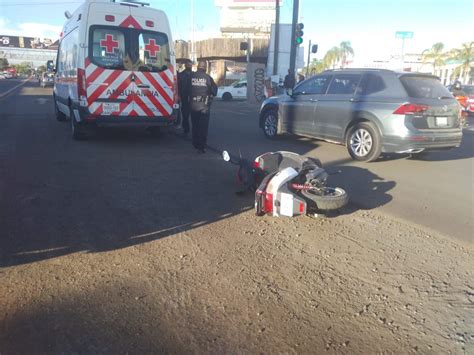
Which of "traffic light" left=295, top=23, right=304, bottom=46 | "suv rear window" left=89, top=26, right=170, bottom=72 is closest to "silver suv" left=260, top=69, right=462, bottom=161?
"suv rear window" left=89, top=26, right=170, bottom=72

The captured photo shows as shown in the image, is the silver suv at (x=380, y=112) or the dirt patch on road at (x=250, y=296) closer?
the dirt patch on road at (x=250, y=296)

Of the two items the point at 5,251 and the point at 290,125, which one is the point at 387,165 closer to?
the point at 290,125

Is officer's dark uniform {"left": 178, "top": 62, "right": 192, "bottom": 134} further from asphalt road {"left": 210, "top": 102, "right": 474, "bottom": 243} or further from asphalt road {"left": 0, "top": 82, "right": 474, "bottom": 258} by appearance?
asphalt road {"left": 0, "top": 82, "right": 474, "bottom": 258}

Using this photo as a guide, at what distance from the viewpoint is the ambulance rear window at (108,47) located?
8.12 meters

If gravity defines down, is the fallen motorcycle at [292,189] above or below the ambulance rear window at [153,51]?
below

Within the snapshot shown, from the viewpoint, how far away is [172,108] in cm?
902

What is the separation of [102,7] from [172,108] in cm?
240

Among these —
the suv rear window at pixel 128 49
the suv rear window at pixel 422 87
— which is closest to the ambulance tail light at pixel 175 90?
the suv rear window at pixel 128 49

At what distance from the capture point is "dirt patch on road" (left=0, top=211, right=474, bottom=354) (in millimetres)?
2537

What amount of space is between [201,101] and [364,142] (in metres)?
3.22

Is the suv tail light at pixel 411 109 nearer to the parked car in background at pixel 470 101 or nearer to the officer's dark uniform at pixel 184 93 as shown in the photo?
the officer's dark uniform at pixel 184 93

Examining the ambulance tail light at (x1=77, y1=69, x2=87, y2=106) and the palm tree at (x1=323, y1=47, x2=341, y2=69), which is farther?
the palm tree at (x1=323, y1=47, x2=341, y2=69)

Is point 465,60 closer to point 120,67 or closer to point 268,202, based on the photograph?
point 120,67

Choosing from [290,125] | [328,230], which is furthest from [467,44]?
[328,230]
